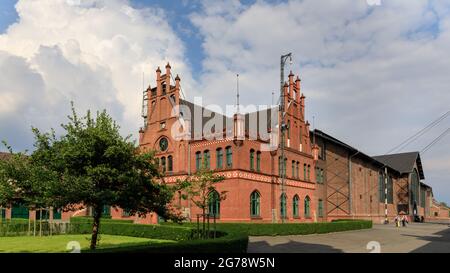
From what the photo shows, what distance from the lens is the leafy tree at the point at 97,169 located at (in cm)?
1614

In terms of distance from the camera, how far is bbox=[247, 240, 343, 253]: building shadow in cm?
2277

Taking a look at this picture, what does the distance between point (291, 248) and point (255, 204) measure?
14635 mm

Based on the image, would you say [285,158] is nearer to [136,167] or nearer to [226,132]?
[226,132]

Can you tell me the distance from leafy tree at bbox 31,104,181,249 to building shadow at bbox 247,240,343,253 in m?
7.96

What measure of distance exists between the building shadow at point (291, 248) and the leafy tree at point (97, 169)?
796cm

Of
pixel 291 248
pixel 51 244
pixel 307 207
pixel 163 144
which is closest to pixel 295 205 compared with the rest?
pixel 307 207

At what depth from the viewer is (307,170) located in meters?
49.7

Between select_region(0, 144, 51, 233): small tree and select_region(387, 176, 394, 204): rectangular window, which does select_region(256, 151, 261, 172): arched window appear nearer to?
select_region(0, 144, 51, 233): small tree

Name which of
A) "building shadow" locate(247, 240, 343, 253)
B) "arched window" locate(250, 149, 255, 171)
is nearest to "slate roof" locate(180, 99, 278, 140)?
"arched window" locate(250, 149, 255, 171)

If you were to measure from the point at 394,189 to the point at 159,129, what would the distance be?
61.8 metres

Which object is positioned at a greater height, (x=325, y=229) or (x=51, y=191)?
(x=51, y=191)

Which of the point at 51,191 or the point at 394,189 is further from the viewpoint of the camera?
the point at 394,189
